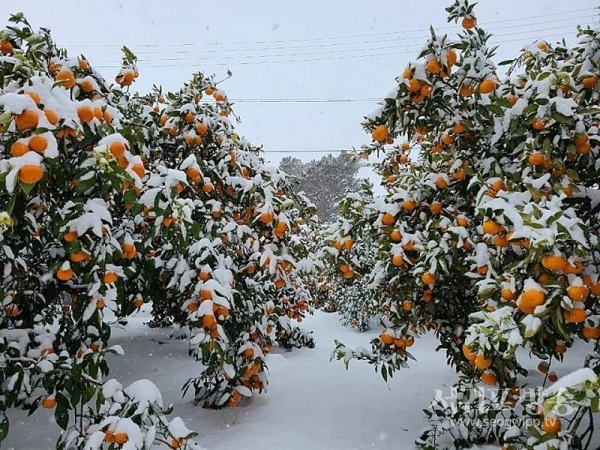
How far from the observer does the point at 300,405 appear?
364 cm

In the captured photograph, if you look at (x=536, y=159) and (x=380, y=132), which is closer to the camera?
(x=536, y=159)

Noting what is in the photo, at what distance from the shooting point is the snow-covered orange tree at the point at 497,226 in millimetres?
1430

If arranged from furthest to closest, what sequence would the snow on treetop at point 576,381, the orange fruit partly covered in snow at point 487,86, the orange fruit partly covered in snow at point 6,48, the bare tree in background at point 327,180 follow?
the bare tree in background at point 327,180 → the orange fruit partly covered in snow at point 487,86 → the orange fruit partly covered in snow at point 6,48 → the snow on treetop at point 576,381

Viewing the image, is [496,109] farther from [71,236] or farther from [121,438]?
[121,438]

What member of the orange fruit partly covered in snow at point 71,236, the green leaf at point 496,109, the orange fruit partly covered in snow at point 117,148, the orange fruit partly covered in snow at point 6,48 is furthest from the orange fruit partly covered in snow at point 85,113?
the green leaf at point 496,109

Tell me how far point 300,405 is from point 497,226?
2.50 m

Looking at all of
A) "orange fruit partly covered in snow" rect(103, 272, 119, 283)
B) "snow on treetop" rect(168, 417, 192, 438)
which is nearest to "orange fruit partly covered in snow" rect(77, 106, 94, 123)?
"orange fruit partly covered in snow" rect(103, 272, 119, 283)

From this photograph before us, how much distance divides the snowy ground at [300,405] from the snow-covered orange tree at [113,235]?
0.84ft

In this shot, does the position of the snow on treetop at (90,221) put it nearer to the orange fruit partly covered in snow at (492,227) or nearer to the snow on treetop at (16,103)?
the snow on treetop at (16,103)

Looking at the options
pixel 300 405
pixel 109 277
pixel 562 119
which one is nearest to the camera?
pixel 562 119

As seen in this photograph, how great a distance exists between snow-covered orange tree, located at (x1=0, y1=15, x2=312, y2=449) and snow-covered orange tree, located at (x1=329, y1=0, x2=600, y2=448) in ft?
2.85

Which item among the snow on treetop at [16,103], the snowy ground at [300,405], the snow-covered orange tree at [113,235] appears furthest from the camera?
the snowy ground at [300,405]

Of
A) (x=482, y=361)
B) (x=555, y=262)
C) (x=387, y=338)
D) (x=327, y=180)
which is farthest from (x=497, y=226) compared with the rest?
(x=327, y=180)

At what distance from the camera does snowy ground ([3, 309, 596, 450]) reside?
294 cm
